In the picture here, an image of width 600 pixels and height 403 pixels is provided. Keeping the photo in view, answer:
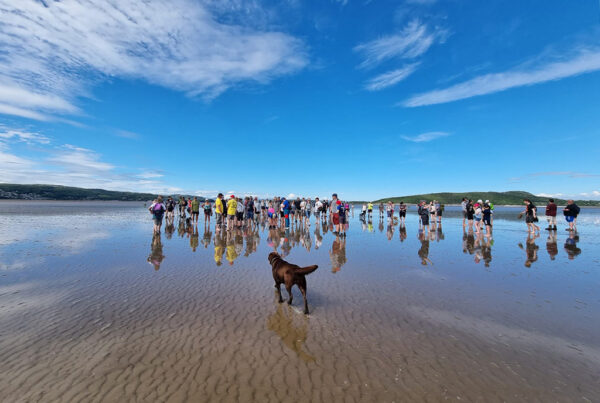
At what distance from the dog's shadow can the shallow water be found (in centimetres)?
4

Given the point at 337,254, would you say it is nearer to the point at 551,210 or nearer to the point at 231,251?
the point at 231,251

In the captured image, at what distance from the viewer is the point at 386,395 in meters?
3.35

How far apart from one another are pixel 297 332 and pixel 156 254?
360 inches

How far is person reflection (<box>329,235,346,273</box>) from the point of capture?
9.82m

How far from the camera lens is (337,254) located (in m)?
11.9

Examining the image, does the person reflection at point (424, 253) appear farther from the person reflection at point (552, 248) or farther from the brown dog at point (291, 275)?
the brown dog at point (291, 275)

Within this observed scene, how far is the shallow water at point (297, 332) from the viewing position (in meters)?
3.49

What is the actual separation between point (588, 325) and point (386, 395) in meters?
5.31

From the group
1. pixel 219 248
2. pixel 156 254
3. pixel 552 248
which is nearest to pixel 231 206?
pixel 219 248

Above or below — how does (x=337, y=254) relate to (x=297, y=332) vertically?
above

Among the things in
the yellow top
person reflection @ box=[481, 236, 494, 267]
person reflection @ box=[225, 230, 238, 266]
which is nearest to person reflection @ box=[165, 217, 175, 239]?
the yellow top

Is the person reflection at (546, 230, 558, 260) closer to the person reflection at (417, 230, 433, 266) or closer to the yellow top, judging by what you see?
the person reflection at (417, 230, 433, 266)

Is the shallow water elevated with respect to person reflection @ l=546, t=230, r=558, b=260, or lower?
lower

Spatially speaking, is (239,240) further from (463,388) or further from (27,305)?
(463,388)
